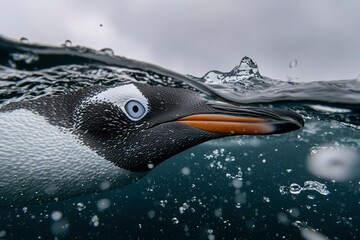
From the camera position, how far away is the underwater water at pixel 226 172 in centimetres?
492

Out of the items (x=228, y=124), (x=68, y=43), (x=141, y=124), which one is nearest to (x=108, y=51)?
(x=68, y=43)

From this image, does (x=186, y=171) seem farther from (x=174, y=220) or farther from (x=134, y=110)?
(x=134, y=110)

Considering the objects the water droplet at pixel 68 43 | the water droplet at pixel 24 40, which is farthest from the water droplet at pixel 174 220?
the water droplet at pixel 24 40

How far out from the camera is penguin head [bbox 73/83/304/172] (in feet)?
9.48

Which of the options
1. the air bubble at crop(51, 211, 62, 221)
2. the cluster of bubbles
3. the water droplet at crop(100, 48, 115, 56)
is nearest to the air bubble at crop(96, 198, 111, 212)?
the air bubble at crop(51, 211, 62, 221)

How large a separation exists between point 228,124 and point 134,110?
0.95 meters

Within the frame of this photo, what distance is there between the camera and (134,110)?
3051 mm

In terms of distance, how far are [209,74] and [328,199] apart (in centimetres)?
2179

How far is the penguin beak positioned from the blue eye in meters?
0.43

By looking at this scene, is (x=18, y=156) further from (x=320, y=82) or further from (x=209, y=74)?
(x=320, y=82)

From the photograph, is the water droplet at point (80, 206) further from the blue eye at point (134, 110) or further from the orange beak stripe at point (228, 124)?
the orange beak stripe at point (228, 124)

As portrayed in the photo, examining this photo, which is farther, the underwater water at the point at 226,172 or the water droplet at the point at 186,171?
the water droplet at the point at 186,171

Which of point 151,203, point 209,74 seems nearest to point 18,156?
point 209,74

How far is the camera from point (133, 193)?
21.6 m
